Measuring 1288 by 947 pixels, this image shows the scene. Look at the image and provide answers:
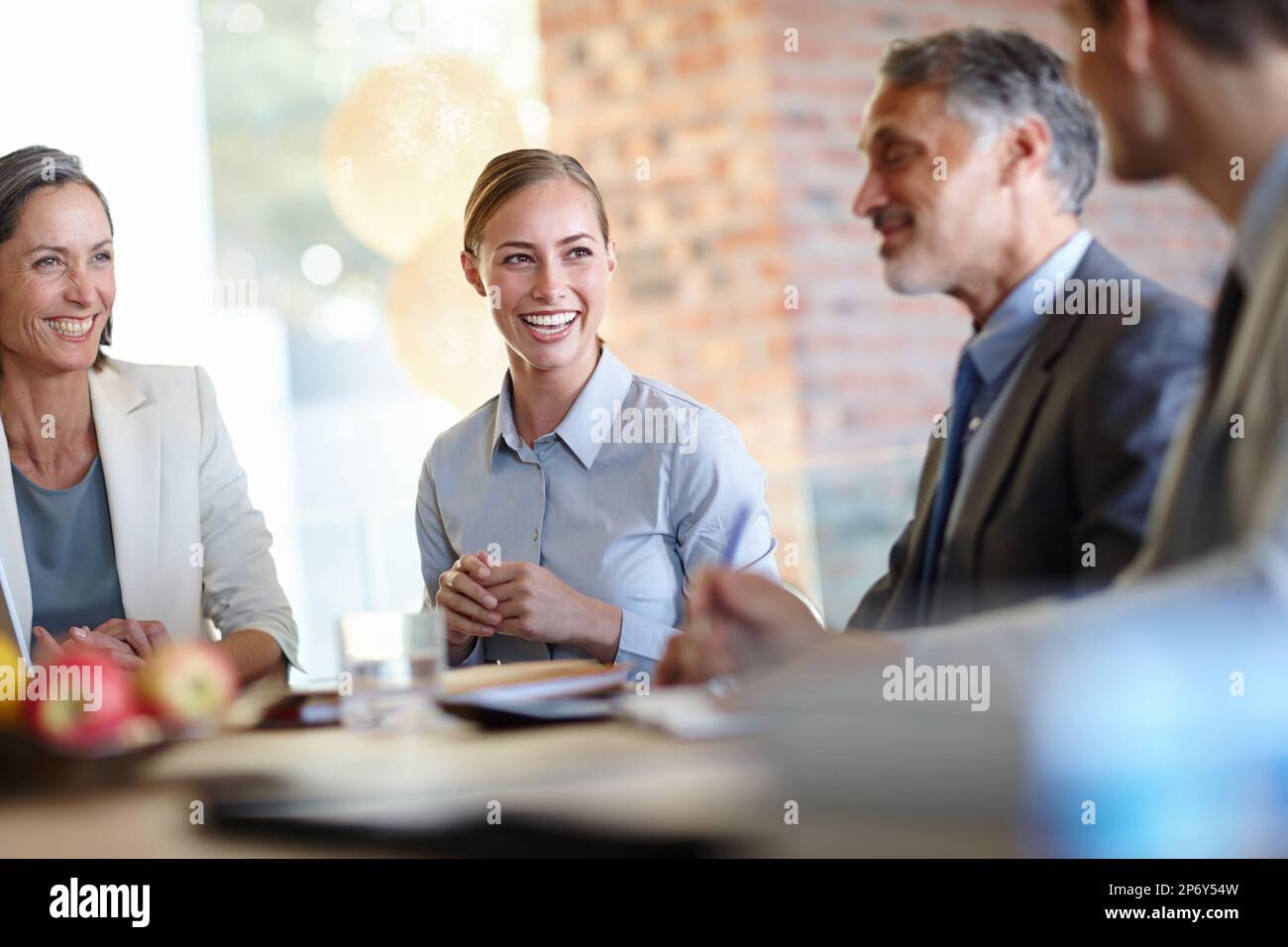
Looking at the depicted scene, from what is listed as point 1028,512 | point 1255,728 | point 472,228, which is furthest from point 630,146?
point 1255,728

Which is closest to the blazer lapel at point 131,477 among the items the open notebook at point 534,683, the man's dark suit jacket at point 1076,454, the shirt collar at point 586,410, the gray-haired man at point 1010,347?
the shirt collar at point 586,410

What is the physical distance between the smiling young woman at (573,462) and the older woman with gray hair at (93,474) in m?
0.30

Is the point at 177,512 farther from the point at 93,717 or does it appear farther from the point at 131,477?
the point at 93,717

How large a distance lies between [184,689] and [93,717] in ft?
0.28

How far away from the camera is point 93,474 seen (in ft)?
6.16

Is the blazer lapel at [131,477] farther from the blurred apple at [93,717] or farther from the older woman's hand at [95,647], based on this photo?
the blurred apple at [93,717]

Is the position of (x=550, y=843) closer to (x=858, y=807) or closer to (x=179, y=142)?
(x=858, y=807)

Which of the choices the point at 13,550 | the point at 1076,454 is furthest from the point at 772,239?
the point at 1076,454

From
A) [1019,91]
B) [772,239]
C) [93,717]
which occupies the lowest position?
[93,717]

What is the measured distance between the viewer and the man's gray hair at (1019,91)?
4.94 feet

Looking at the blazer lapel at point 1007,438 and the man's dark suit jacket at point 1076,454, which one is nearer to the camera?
the man's dark suit jacket at point 1076,454

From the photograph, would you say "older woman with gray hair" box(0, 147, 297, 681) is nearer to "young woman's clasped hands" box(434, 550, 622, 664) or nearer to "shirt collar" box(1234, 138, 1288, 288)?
"young woman's clasped hands" box(434, 550, 622, 664)

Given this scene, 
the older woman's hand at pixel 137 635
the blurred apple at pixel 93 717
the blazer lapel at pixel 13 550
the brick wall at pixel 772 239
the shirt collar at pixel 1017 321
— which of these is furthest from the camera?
the brick wall at pixel 772 239

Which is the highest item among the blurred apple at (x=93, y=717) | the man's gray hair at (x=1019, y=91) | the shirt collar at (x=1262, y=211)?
the man's gray hair at (x=1019, y=91)
